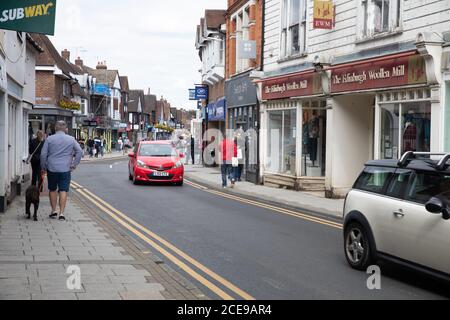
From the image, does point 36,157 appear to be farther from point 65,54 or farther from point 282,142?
point 65,54

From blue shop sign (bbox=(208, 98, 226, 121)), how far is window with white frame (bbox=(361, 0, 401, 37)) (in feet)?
52.5

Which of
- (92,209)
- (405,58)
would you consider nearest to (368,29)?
(405,58)

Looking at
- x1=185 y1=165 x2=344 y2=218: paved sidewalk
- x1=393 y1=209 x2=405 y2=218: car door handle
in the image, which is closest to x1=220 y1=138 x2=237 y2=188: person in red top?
x1=185 y1=165 x2=344 y2=218: paved sidewalk

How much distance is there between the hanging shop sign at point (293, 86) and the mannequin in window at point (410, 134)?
440 centimetres

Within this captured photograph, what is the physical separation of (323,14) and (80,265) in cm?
1240

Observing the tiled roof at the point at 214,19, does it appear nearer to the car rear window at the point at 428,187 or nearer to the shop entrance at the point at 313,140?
the shop entrance at the point at 313,140

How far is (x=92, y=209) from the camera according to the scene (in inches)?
587

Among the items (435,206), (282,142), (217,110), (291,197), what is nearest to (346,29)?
(291,197)

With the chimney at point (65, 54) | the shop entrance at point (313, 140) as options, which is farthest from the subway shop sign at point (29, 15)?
the chimney at point (65, 54)

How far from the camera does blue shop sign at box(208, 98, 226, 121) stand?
107 feet

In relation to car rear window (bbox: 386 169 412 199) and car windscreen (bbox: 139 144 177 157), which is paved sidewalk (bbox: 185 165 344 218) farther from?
car rear window (bbox: 386 169 412 199)

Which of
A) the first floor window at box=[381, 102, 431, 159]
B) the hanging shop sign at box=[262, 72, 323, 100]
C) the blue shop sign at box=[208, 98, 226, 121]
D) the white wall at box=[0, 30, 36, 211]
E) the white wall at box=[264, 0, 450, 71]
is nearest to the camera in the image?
the white wall at box=[0, 30, 36, 211]

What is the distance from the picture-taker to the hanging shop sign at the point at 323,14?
59.3ft

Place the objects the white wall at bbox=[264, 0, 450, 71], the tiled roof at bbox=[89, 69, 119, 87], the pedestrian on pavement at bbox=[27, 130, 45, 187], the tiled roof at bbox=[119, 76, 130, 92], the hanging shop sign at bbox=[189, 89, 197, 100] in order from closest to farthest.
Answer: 1. the white wall at bbox=[264, 0, 450, 71]
2. the pedestrian on pavement at bbox=[27, 130, 45, 187]
3. the hanging shop sign at bbox=[189, 89, 197, 100]
4. the tiled roof at bbox=[89, 69, 119, 87]
5. the tiled roof at bbox=[119, 76, 130, 92]
